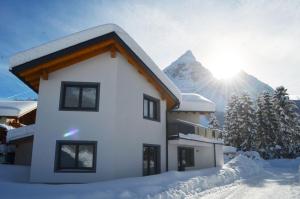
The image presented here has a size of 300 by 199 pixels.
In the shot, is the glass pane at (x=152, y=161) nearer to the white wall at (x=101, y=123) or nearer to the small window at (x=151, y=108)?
the white wall at (x=101, y=123)

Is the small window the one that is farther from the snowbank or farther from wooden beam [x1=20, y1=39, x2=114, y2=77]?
wooden beam [x1=20, y1=39, x2=114, y2=77]

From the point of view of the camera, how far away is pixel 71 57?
14977mm

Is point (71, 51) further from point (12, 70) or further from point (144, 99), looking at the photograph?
point (144, 99)

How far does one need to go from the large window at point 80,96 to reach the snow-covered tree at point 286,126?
4298 centimetres

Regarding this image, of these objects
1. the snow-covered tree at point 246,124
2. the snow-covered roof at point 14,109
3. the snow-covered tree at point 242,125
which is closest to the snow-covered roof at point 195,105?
the snow-covered roof at point 14,109

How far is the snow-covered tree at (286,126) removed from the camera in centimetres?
4888

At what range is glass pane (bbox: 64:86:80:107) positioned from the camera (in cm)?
1505

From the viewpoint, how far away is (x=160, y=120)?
19.2 m

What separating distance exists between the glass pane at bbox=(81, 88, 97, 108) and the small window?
393 cm

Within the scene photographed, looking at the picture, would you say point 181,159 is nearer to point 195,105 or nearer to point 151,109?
point 195,105

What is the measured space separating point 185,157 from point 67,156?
12233mm

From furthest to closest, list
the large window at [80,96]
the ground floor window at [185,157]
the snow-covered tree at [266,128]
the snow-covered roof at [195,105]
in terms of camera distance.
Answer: the snow-covered tree at [266,128]
the snow-covered roof at [195,105]
the ground floor window at [185,157]
the large window at [80,96]

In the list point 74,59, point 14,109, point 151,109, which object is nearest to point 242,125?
point 151,109

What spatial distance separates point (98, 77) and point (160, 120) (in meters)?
5.91
